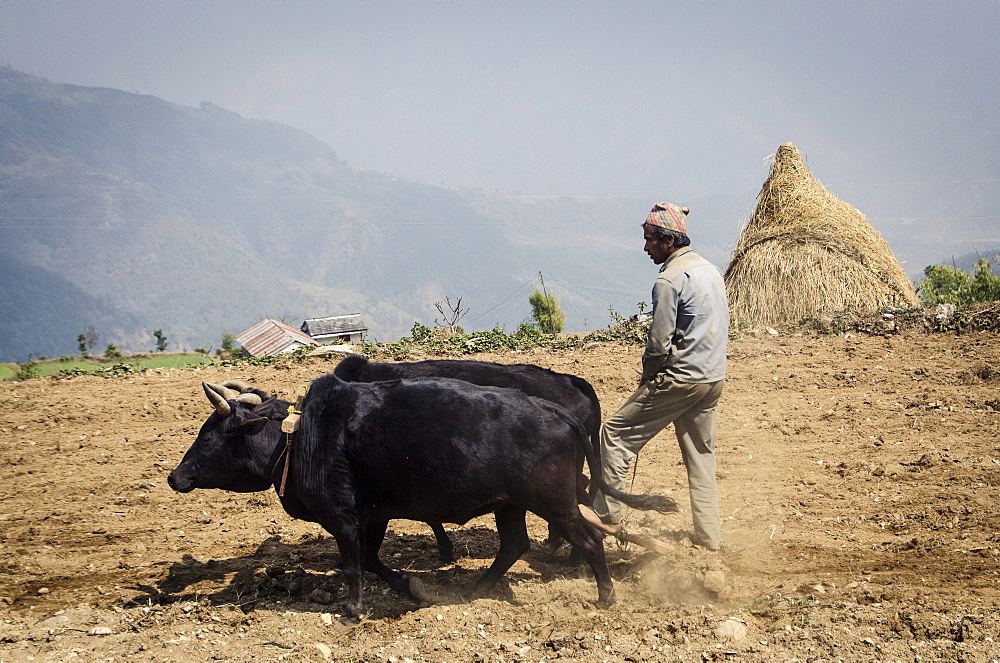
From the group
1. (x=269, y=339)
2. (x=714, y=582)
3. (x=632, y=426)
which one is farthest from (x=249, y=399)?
(x=269, y=339)

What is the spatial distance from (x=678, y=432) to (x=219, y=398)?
11.5ft

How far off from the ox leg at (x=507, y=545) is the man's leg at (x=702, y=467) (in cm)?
132

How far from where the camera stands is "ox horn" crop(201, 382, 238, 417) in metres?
6.06

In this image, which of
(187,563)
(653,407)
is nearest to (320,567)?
(187,563)

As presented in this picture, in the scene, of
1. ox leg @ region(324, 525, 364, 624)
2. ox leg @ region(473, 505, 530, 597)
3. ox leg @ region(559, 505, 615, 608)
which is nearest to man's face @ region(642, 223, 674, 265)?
ox leg @ region(559, 505, 615, 608)

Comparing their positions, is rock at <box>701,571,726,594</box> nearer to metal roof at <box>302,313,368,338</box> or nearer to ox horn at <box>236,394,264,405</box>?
ox horn at <box>236,394,264,405</box>

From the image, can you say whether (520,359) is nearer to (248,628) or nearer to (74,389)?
(74,389)

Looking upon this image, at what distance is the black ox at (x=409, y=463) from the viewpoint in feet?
18.2

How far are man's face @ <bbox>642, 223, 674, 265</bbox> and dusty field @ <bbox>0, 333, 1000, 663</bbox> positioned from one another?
2229 mm

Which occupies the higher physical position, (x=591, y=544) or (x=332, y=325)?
(x=332, y=325)

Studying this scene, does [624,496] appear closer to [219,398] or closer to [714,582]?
[714,582]

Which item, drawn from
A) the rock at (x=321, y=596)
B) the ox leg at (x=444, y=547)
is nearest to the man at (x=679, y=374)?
the ox leg at (x=444, y=547)

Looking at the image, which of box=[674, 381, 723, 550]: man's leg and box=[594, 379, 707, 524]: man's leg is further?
box=[674, 381, 723, 550]: man's leg

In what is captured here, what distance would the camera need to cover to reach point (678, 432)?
6094 mm
